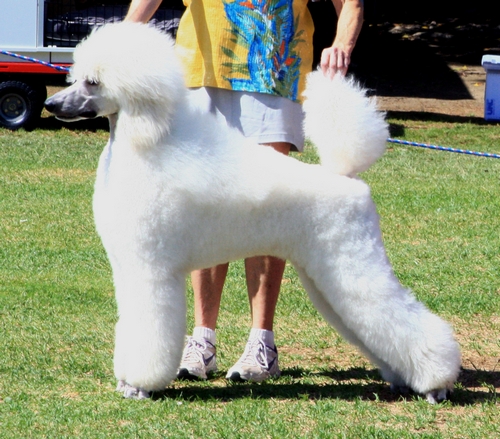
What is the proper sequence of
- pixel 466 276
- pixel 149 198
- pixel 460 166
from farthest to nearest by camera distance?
pixel 460 166, pixel 466 276, pixel 149 198

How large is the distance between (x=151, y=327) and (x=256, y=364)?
2.25ft

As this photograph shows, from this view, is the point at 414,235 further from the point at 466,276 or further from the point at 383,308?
the point at 383,308

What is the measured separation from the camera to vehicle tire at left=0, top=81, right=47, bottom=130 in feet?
32.4

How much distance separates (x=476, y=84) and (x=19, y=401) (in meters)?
12.9

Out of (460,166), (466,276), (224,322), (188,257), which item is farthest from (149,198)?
(460,166)

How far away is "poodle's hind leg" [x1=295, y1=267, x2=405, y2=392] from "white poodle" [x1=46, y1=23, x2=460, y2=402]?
13 cm

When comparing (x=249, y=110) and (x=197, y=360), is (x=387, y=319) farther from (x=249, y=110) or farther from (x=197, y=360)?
(x=249, y=110)

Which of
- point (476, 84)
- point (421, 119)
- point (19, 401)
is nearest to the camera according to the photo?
point (19, 401)

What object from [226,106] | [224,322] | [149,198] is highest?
[226,106]

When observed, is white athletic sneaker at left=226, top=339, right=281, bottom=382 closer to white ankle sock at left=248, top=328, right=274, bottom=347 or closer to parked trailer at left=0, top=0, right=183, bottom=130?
white ankle sock at left=248, top=328, right=274, bottom=347

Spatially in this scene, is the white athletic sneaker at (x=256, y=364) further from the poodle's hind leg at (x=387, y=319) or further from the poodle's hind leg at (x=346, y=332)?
the poodle's hind leg at (x=387, y=319)

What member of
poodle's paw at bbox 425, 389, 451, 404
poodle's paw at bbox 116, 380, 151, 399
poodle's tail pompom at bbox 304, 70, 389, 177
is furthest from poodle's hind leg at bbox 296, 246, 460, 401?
poodle's paw at bbox 116, 380, 151, 399

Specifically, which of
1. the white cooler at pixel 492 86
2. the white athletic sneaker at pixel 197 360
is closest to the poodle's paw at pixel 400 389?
the white athletic sneaker at pixel 197 360

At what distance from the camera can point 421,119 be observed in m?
12.1
